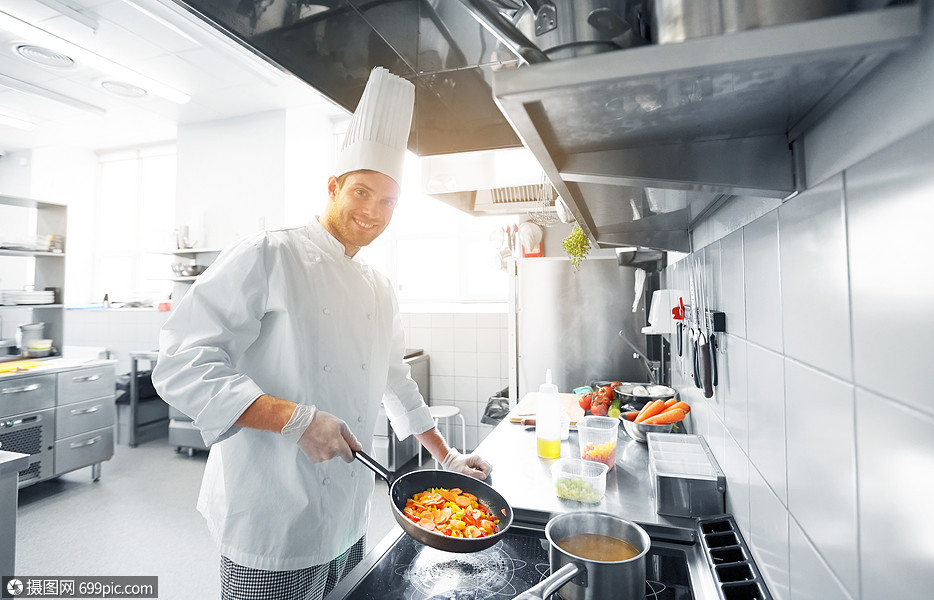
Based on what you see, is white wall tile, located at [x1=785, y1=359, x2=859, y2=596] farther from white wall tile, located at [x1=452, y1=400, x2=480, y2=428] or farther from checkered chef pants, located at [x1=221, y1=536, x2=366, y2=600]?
white wall tile, located at [x1=452, y1=400, x2=480, y2=428]

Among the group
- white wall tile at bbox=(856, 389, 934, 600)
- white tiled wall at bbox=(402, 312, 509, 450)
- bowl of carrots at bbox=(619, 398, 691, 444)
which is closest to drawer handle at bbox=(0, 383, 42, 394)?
white tiled wall at bbox=(402, 312, 509, 450)

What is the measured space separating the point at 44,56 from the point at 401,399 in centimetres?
439

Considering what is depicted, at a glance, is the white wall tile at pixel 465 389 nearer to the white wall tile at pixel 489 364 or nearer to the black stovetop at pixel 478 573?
the white wall tile at pixel 489 364

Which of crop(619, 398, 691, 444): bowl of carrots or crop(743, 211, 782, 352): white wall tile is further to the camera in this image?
crop(619, 398, 691, 444): bowl of carrots

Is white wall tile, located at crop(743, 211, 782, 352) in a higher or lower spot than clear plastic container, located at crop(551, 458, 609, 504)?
higher

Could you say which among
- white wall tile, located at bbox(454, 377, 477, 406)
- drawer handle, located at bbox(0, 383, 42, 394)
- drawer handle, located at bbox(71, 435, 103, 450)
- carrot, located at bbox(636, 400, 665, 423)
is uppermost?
carrot, located at bbox(636, 400, 665, 423)

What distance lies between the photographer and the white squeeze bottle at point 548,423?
161 cm

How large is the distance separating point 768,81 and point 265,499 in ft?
4.45

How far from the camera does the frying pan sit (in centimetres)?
90

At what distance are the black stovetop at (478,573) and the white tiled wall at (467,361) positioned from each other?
10.2ft

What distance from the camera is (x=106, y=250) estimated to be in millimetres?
6199

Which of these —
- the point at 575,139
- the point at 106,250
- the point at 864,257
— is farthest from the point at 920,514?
the point at 106,250

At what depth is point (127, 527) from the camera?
9.65ft

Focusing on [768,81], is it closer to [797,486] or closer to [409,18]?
[797,486]
